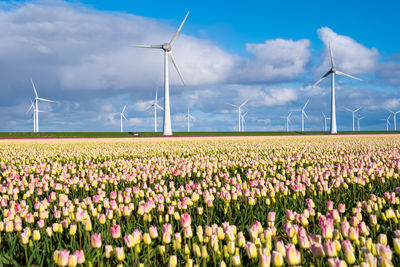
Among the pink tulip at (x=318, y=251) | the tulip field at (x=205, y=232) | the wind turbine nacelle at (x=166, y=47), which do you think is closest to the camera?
the pink tulip at (x=318, y=251)

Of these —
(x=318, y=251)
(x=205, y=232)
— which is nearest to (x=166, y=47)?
(x=205, y=232)

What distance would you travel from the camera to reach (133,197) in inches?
328

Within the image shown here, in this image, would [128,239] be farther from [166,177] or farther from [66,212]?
[166,177]

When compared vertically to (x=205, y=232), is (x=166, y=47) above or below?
above

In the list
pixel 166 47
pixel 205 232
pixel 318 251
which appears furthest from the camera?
pixel 166 47

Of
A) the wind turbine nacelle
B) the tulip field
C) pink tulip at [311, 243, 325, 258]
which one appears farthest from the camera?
the wind turbine nacelle

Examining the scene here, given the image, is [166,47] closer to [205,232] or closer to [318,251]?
[205,232]

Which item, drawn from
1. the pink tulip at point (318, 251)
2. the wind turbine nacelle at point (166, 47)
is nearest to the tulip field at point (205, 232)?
the pink tulip at point (318, 251)

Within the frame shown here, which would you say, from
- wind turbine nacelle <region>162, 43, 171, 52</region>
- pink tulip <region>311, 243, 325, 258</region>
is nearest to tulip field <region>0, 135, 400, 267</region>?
pink tulip <region>311, 243, 325, 258</region>

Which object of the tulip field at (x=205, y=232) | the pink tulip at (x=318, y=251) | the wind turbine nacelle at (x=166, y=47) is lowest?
the tulip field at (x=205, y=232)

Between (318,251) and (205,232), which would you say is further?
(205,232)

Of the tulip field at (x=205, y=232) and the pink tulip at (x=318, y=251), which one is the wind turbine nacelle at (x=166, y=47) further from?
the pink tulip at (x=318, y=251)

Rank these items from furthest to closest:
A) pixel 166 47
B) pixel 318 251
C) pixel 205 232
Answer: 1. pixel 166 47
2. pixel 205 232
3. pixel 318 251

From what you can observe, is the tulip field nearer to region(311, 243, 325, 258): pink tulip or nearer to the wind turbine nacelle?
region(311, 243, 325, 258): pink tulip
